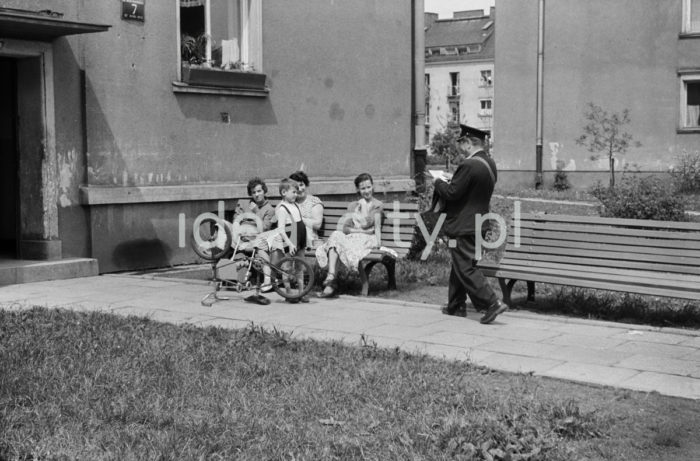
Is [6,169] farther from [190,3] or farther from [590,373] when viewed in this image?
[590,373]

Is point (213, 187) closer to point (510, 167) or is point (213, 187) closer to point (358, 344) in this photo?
point (358, 344)

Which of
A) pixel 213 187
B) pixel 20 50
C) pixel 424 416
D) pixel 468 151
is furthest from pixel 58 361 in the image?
pixel 213 187

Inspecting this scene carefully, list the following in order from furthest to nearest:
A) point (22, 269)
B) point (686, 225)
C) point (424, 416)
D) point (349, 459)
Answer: point (22, 269) < point (686, 225) < point (424, 416) < point (349, 459)

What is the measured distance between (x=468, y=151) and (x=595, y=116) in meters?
22.2

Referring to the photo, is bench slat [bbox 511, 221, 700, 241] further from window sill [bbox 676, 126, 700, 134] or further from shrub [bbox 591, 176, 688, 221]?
window sill [bbox 676, 126, 700, 134]

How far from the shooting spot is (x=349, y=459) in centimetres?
491

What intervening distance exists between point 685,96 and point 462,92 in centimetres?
6116

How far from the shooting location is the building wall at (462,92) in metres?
88.2

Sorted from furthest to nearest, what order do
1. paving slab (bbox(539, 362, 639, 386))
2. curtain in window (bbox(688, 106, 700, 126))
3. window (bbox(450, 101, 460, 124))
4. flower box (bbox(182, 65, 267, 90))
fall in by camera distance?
window (bbox(450, 101, 460, 124))
curtain in window (bbox(688, 106, 700, 126))
flower box (bbox(182, 65, 267, 90))
paving slab (bbox(539, 362, 639, 386))

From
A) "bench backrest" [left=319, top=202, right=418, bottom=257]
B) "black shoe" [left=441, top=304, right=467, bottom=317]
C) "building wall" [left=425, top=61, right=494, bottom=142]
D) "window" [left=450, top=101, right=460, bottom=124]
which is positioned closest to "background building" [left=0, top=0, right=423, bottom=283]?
"bench backrest" [left=319, top=202, right=418, bottom=257]

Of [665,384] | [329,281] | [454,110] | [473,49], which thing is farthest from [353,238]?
[473,49]

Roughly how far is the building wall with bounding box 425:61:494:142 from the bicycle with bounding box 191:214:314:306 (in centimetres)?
7730

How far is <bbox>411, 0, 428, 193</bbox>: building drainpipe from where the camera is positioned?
56.6 ft

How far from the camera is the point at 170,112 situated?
1323 centimetres
